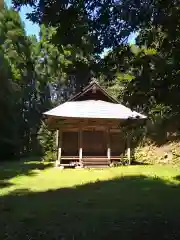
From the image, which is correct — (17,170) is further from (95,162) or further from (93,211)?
(93,211)

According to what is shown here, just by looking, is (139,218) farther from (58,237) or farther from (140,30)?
(140,30)

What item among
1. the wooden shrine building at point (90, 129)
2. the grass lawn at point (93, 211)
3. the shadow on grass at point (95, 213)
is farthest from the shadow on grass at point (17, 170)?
the shadow on grass at point (95, 213)

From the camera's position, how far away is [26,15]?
17.8ft

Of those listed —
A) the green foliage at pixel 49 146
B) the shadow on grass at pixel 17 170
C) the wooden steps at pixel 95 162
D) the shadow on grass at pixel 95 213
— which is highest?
the green foliage at pixel 49 146

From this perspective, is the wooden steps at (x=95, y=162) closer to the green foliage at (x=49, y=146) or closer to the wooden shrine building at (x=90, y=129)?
the wooden shrine building at (x=90, y=129)

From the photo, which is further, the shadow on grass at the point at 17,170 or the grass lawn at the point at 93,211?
the shadow on grass at the point at 17,170

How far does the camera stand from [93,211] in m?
9.86

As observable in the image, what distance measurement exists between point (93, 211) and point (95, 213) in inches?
11.2

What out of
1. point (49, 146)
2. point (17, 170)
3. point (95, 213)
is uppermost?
point (49, 146)

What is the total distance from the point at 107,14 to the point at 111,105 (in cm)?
2173

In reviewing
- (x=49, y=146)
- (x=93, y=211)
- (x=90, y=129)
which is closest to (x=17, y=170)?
(x=90, y=129)

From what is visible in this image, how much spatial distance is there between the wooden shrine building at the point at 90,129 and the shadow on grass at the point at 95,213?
9.96m

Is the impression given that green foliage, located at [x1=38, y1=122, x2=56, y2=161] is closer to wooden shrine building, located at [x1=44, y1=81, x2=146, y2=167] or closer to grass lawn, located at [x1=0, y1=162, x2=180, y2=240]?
wooden shrine building, located at [x1=44, y1=81, x2=146, y2=167]

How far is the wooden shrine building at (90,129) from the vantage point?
24656 millimetres
